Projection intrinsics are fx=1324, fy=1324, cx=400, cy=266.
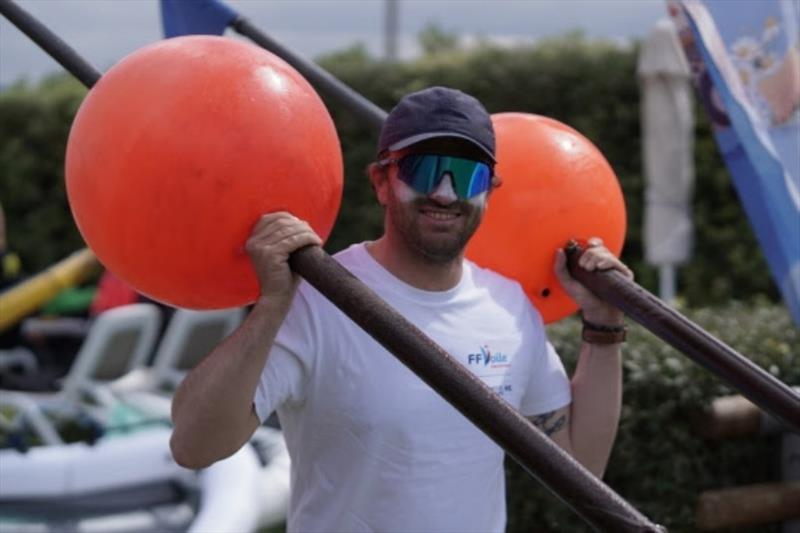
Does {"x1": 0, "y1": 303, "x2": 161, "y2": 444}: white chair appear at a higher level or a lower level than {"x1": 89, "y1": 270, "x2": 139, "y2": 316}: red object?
higher

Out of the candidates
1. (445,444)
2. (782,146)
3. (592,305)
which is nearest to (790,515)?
(782,146)

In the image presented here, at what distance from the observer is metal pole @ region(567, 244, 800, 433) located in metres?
2.17

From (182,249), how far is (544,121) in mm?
1026

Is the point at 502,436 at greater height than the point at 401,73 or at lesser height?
greater

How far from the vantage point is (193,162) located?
212 centimetres

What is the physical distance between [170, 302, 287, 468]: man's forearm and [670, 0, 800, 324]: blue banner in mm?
→ 1660

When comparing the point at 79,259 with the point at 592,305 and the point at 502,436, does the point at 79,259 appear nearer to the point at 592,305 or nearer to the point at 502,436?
the point at 592,305

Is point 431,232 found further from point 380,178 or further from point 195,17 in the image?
point 195,17

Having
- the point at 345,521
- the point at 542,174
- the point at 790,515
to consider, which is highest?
the point at 542,174

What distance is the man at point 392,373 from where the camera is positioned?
227cm

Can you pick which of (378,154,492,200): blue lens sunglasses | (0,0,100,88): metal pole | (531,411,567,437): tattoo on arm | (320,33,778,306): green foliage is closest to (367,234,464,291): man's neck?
(378,154,492,200): blue lens sunglasses

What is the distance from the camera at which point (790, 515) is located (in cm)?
486

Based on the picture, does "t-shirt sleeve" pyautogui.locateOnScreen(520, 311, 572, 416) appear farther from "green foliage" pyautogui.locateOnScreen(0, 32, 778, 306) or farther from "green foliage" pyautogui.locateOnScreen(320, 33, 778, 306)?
"green foliage" pyautogui.locateOnScreen(320, 33, 778, 306)

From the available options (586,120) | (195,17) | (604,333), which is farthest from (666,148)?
(604,333)
